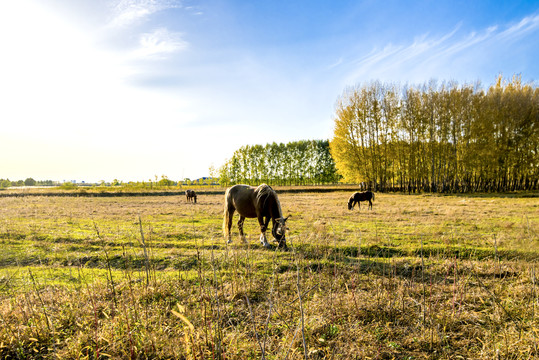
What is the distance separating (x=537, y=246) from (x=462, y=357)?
6.91 m

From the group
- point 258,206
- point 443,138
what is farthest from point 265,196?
point 443,138

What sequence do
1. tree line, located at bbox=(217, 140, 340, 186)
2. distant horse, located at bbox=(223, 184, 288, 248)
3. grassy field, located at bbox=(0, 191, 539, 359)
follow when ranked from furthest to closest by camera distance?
tree line, located at bbox=(217, 140, 340, 186) < distant horse, located at bbox=(223, 184, 288, 248) < grassy field, located at bbox=(0, 191, 539, 359)

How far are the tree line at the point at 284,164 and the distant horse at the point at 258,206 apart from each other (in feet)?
164

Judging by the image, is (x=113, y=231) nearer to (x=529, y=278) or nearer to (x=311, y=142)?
(x=529, y=278)

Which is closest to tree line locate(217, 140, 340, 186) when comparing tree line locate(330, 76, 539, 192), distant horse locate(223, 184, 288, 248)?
tree line locate(330, 76, 539, 192)

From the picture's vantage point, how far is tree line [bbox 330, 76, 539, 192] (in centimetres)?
3203

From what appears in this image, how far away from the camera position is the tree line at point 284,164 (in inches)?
2329

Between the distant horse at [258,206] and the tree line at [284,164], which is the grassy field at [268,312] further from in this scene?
the tree line at [284,164]

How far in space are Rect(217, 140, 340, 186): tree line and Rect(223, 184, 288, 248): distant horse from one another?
4984 cm

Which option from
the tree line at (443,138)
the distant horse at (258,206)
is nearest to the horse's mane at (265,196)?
the distant horse at (258,206)

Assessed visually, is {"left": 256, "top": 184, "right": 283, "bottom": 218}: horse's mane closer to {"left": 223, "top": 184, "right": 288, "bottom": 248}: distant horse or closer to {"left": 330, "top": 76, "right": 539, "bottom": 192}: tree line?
{"left": 223, "top": 184, "right": 288, "bottom": 248}: distant horse

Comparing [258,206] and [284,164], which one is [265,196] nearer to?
[258,206]

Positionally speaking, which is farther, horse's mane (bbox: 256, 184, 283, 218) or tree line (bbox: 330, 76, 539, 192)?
tree line (bbox: 330, 76, 539, 192)

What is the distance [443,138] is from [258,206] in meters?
34.5
